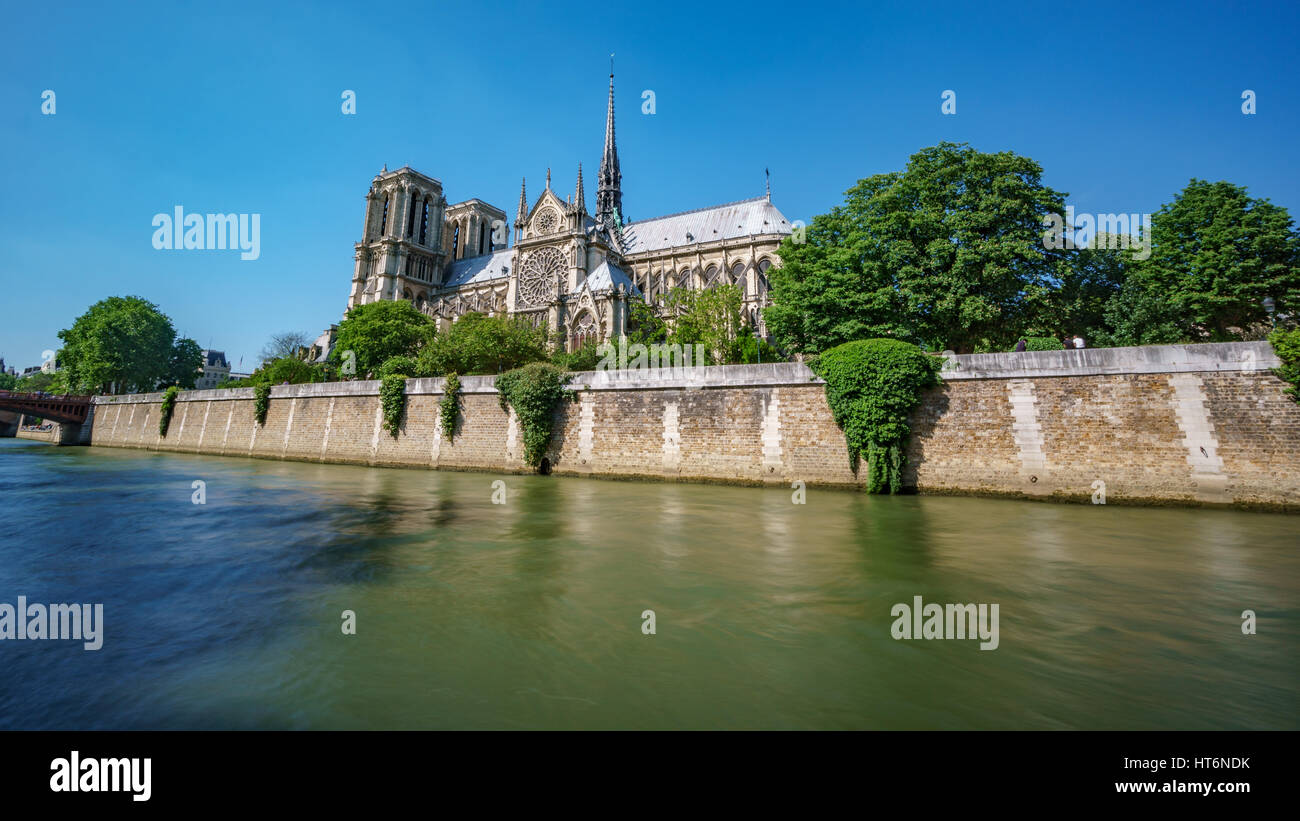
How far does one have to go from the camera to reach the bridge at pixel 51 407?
3900 centimetres

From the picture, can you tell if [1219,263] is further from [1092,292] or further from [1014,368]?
[1014,368]

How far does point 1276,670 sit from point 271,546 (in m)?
11.3

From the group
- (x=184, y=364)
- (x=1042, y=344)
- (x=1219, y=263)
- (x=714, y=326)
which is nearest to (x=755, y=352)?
(x=714, y=326)

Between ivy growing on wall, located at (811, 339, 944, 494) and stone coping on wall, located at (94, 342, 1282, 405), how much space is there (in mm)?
922

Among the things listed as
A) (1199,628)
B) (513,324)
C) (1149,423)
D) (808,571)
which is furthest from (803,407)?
(513,324)

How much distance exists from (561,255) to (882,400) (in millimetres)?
45715

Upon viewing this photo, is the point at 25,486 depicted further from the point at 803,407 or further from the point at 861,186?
the point at 861,186

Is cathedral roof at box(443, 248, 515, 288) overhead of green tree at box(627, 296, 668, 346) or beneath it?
overhead

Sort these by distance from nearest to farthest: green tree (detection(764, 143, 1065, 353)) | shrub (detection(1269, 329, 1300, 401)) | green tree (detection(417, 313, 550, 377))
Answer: shrub (detection(1269, 329, 1300, 401)) < green tree (detection(764, 143, 1065, 353)) < green tree (detection(417, 313, 550, 377))

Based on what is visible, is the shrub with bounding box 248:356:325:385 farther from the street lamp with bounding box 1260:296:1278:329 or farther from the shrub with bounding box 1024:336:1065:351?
the street lamp with bounding box 1260:296:1278:329

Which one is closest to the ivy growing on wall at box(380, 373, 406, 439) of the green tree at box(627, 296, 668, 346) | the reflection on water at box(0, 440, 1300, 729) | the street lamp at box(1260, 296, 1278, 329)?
the reflection on water at box(0, 440, 1300, 729)

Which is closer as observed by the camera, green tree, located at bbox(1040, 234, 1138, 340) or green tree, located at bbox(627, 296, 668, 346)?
green tree, located at bbox(1040, 234, 1138, 340)

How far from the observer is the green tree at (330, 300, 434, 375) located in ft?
139

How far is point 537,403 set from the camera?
1948 cm
